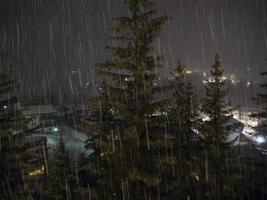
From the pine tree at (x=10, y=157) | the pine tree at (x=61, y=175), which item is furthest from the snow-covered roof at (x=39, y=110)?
the pine tree at (x=10, y=157)

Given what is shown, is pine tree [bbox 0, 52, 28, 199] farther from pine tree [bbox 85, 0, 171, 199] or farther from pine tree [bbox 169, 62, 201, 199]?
pine tree [bbox 169, 62, 201, 199]

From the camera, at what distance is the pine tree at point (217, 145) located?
18906 mm

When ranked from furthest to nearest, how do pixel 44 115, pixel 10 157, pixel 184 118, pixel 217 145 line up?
1. pixel 44 115
2. pixel 184 118
3. pixel 217 145
4. pixel 10 157

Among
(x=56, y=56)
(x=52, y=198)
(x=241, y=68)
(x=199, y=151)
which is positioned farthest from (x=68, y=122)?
(x=241, y=68)

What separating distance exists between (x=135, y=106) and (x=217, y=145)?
7312mm

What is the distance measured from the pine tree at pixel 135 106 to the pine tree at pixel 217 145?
5900 mm

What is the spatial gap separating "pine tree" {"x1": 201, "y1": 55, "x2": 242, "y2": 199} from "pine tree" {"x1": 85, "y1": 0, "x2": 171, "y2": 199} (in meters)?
5.90

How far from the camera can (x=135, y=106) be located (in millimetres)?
14062

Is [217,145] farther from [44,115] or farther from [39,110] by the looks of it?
[39,110]

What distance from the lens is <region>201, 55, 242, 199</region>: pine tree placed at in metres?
18.9

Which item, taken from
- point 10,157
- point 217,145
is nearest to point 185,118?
point 217,145

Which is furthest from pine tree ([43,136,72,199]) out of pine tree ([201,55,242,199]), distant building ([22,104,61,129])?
distant building ([22,104,61,129])

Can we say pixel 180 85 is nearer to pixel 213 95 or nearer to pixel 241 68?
pixel 213 95

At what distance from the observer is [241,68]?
161500mm
